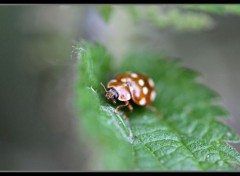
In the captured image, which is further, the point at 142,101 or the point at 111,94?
the point at 142,101

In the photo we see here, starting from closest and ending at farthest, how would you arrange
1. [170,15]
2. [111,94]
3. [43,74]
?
[111,94] < [43,74] < [170,15]

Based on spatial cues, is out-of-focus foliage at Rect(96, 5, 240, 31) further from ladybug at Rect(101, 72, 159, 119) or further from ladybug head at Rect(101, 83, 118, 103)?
ladybug head at Rect(101, 83, 118, 103)

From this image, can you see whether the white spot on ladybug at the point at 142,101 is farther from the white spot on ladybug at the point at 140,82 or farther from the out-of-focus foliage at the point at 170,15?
the out-of-focus foliage at the point at 170,15

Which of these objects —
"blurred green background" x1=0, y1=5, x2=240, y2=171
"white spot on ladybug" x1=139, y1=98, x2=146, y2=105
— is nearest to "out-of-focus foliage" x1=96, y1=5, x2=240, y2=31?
"blurred green background" x1=0, y1=5, x2=240, y2=171

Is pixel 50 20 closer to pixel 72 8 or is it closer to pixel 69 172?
pixel 72 8

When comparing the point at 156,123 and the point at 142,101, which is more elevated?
the point at 142,101

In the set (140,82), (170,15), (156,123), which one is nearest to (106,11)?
(170,15)

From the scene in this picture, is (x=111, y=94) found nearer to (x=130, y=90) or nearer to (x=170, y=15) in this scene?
(x=130, y=90)
